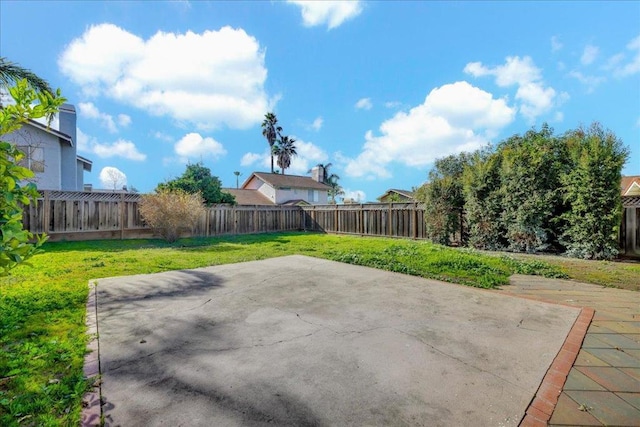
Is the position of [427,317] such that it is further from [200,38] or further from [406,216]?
[200,38]

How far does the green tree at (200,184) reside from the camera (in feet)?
49.0

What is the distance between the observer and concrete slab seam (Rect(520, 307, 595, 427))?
189cm

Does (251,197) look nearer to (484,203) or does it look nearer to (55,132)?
(55,132)

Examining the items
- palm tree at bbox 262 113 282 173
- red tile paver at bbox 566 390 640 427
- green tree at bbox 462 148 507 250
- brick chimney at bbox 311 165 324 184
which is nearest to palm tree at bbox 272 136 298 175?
palm tree at bbox 262 113 282 173

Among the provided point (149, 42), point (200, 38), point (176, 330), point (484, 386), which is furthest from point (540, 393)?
point (149, 42)

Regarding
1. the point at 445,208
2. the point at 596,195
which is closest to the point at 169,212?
the point at 445,208

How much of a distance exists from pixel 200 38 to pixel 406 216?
33.0ft

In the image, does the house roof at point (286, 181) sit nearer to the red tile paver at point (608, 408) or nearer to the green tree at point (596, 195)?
the green tree at point (596, 195)

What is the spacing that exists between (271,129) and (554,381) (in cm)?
3828

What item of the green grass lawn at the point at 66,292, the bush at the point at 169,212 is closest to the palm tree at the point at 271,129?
the bush at the point at 169,212

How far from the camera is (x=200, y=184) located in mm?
15484

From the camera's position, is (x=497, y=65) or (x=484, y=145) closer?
(x=497, y=65)

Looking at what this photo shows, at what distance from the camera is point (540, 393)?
2131 millimetres

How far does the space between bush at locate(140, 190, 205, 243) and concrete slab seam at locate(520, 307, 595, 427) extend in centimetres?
1126
